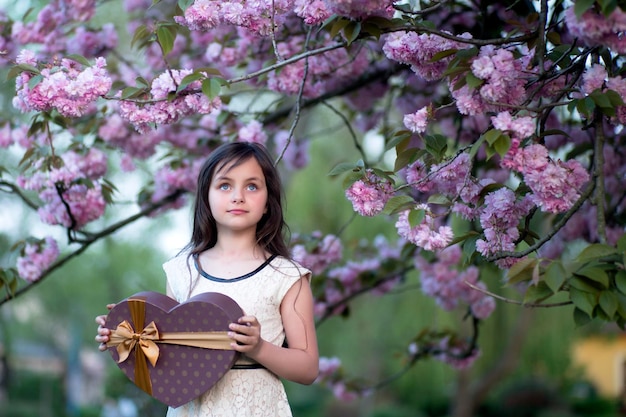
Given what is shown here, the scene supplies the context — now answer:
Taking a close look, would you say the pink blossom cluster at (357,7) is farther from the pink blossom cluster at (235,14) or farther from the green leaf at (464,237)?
the green leaf at (464,237)

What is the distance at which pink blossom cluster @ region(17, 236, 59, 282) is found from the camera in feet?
11.3

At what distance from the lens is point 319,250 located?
3.96 meters

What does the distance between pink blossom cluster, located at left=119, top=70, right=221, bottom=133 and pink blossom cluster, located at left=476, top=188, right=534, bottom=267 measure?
81 centimetres

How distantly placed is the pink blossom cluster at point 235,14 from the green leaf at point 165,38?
6cm

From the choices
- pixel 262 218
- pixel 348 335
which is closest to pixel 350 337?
pixel 348 335

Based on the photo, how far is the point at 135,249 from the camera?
1880cm

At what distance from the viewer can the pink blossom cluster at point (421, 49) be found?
7.54ft

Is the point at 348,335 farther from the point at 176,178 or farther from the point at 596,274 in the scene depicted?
the point at 596,274

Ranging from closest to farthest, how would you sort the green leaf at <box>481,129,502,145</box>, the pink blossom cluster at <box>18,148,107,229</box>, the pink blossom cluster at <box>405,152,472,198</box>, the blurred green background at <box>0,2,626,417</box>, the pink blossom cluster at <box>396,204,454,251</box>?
the green leaf at <box>481,129,502,145</box>
the pink blossom cluster at <box>396,204,454,251</box>
the pink blossom cluster at <box>405,152,472,198</box>
the pink blossom cluster at <box>18,148,107,229</box>
the blurred green background at <box>0,2,626,417</box>

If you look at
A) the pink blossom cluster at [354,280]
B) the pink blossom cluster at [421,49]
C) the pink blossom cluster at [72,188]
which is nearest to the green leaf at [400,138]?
the pink blossom cluster at [421,49]

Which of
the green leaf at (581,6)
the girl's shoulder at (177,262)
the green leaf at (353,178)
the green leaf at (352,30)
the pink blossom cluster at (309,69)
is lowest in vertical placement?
the girl's shoulder at (177,262)

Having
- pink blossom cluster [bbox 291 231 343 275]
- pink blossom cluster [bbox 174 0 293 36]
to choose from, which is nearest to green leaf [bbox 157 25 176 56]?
pink blossom cluster [bbox 174 0 293 36]

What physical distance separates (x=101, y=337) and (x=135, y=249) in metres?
17.0

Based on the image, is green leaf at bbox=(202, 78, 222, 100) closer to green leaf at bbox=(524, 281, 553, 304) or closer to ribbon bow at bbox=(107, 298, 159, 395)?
ribbon bow at bbox=(107, 298, 159, 395)
